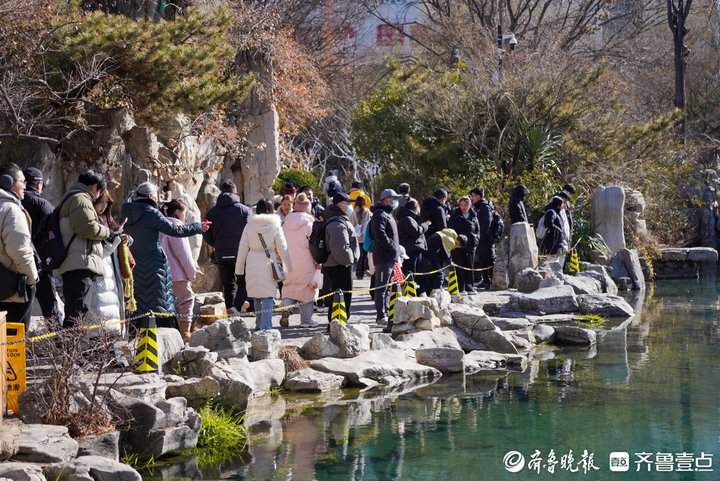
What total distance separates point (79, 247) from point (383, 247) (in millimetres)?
5096

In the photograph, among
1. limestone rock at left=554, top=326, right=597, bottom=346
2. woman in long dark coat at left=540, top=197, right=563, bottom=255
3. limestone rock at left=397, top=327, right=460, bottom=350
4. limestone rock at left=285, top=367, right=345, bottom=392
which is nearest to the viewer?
limestone rock at left=285, top=367, right=345, bottom=392

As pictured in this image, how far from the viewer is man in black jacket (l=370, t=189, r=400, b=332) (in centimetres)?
1355

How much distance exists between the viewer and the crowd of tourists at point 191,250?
9180 mm

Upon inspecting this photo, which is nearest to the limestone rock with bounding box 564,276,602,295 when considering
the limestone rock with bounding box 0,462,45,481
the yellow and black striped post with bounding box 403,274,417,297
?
the yellow and black striped post with bounding box 403,274,417,297

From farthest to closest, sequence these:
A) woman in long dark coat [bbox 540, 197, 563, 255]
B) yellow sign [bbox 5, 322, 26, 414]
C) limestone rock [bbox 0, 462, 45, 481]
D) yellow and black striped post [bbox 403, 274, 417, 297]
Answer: woman in long dark coat [bbox 540, 197, 563, 255], yellow and black striped post [bbox 403, 274, 417, 297], yellow sign [bbox 5, 322, 26, 414], limestone rock [bbox 0, 462, 45, 481]

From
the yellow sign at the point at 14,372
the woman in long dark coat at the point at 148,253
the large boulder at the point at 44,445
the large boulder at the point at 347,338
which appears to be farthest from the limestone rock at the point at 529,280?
the large boulder at the point at 44,445

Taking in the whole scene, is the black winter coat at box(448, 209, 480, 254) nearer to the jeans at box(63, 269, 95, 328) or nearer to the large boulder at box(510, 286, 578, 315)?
the large boulder at box(510, 286, 578, 315)

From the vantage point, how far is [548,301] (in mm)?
16656

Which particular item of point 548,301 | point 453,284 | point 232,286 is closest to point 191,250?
point 232,286

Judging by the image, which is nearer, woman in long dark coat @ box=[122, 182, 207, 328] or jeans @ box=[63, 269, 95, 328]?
jeans @ box=[63, 269, 95, 328]

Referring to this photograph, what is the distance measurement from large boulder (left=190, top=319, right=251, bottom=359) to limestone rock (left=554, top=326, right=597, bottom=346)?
5209mm

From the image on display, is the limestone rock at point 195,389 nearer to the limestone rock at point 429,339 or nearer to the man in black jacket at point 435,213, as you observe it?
the limestone rock at point 429,339

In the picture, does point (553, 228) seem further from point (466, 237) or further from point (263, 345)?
point (263, 345)

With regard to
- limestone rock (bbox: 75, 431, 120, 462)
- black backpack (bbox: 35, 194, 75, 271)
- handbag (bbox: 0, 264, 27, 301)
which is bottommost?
limestone rock (bbox: 75, 431, 120, 462)
